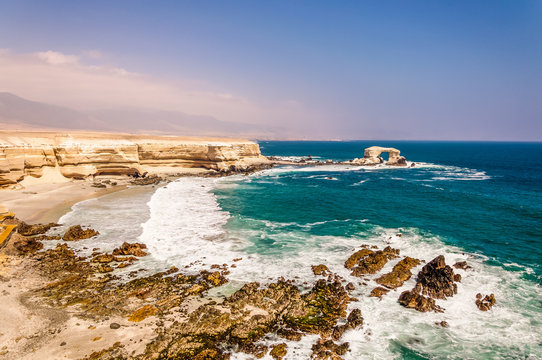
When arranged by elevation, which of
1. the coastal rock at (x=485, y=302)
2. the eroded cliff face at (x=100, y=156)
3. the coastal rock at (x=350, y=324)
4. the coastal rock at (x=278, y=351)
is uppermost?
the eroded cliff face at (x=100, y=156)

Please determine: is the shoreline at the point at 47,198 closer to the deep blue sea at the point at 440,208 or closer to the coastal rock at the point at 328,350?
the deep blue sea at the point at 440,208

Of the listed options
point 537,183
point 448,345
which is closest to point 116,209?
point 448,345

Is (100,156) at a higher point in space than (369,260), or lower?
higher

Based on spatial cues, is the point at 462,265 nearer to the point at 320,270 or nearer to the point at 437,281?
the point at 437,281

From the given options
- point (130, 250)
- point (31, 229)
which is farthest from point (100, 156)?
point (130, 250)

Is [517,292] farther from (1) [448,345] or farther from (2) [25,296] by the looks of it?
(2) [25,296]

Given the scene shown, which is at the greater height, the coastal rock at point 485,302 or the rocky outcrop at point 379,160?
the rocky outcrop at point 379,160

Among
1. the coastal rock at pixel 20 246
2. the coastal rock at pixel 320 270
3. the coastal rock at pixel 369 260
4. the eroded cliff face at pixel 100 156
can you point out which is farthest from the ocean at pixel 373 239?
the eroded cliff face at pixel 100 156
